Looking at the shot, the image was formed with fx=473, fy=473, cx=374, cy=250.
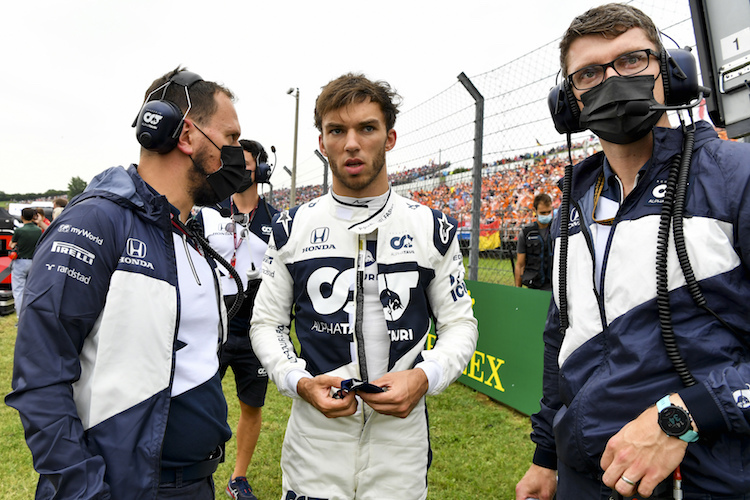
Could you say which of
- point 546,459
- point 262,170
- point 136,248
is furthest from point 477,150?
point 136,248

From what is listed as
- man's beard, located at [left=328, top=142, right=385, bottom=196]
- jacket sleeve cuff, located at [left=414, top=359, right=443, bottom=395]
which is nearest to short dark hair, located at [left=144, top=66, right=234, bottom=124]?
man's beard, located at [left=328, top=142, right=385, bottom=196]

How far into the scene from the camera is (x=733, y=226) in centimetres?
118

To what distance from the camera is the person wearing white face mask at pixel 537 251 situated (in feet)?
19.4

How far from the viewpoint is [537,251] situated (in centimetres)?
596

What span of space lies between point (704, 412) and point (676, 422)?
0.06 metres

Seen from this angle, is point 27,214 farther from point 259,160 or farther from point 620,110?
point 620,110

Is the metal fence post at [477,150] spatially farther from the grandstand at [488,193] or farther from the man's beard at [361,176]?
the man's beard at [361,176]

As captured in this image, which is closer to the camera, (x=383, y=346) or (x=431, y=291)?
(x=383, y=346)

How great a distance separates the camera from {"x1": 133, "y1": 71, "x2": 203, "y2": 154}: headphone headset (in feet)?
5.33

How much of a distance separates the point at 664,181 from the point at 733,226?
210 mm

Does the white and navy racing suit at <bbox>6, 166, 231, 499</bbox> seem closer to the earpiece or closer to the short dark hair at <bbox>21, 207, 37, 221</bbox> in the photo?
the earpiece

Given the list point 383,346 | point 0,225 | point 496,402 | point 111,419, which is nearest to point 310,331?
→ point 383,346

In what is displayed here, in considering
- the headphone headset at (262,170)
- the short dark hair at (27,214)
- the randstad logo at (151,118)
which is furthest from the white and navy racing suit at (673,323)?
the short dark hair at (27,214)

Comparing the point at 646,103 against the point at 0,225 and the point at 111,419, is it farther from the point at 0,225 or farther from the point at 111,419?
the point at 0,225
